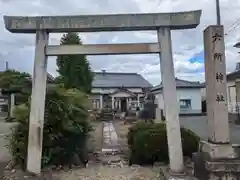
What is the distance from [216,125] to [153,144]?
1.94 m

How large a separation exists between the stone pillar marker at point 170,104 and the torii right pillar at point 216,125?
1.31 feet

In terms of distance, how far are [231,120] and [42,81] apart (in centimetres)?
1545

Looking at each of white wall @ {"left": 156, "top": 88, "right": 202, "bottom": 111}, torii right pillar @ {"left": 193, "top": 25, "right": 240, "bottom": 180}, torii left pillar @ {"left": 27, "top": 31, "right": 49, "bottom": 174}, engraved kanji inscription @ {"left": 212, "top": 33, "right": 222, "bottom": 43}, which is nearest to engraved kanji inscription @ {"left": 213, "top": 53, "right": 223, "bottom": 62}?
torii right pillar @ {"left": 193, "top": 25, "right": 240, "bottom": 180}

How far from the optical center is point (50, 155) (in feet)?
20.9

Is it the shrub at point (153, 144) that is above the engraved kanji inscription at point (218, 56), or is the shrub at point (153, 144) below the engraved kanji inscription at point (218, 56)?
below

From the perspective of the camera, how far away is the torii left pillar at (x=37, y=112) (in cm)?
561

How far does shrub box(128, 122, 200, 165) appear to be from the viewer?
6566 millimetres

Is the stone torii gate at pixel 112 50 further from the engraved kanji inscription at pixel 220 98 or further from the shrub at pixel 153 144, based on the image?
the shrub at pixel 153 144

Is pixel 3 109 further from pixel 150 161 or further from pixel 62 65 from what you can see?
pixel 150 161

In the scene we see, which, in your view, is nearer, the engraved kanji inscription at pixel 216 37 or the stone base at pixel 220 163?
the stone base at pixel 220 163

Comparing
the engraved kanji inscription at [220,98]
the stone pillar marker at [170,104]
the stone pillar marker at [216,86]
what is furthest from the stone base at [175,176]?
the engraved kanji inscription at [220,98]

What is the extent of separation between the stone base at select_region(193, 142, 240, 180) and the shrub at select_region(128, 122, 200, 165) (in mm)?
1625

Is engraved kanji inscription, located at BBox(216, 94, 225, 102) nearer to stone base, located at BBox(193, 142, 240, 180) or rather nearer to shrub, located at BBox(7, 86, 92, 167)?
stone base, located at BBox(193, 142, 240, 180)

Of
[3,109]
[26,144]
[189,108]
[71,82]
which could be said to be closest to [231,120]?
[189,108]
